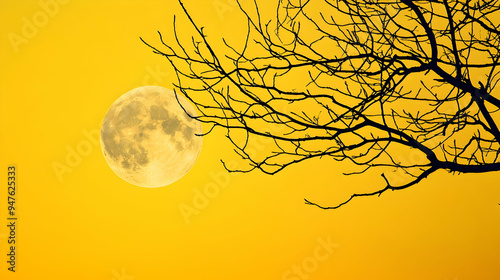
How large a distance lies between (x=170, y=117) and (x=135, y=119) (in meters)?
0.68

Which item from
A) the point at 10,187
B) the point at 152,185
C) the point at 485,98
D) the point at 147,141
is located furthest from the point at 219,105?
the point at 10,187

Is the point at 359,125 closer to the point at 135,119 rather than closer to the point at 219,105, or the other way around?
the point at 219,105

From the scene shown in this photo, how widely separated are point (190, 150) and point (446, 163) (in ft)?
23.7

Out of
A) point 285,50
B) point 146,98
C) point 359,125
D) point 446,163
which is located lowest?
point 446,163

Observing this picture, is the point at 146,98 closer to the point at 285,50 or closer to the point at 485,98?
the point at 285,50

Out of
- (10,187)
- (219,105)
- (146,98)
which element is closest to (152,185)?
(146,98)

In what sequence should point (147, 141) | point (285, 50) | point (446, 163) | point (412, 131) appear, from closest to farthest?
point (446, 163) → point (285, 50) → point (412, 131) → point (147, 141)

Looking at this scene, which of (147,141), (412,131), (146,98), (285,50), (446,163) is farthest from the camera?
(146,98)

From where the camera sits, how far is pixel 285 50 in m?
3.81

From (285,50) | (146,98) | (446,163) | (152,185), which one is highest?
(146,98)

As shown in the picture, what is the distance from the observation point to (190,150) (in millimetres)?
10164

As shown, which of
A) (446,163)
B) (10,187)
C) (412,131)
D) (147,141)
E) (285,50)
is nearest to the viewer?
(446,163)

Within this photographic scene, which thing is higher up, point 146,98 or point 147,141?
point 146,98

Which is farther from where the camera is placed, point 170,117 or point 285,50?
point 170,117
